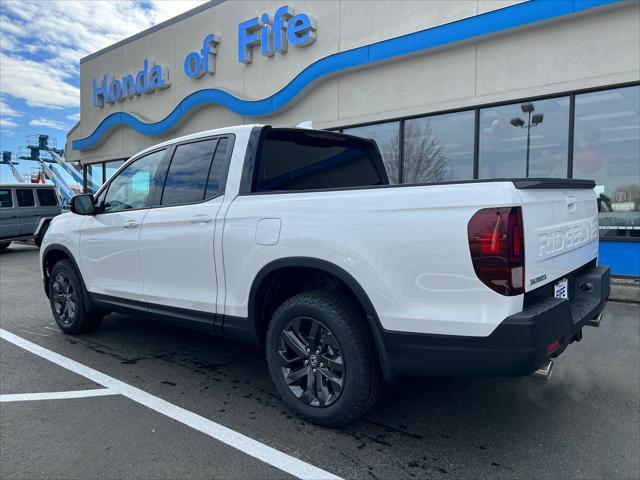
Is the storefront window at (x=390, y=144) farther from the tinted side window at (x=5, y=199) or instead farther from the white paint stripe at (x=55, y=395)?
the tinted side window at (x=5, y=199)

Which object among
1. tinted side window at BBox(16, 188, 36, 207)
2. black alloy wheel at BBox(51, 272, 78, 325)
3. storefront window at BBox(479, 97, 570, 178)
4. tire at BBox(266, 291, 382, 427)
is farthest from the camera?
tinted side window at BBox(16, 188, 36, 207)

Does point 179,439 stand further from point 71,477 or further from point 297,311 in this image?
point 297,311

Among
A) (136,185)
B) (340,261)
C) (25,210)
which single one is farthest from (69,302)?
(25,210)

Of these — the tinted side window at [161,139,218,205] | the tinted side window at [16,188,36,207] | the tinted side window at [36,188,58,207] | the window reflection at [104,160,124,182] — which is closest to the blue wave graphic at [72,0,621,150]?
the window reflection at [104,160,124,182]

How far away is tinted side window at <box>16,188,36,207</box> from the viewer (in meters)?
14.0

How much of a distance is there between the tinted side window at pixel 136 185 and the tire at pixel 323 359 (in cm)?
183

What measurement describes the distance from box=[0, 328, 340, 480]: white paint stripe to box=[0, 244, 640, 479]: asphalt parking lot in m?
0.02

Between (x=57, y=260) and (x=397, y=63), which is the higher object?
(x=397, y=63)

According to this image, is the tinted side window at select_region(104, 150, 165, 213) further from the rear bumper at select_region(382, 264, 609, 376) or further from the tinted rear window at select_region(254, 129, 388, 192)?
the rear bumper at select_region(382, 264, 609, 376)

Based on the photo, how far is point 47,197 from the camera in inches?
585

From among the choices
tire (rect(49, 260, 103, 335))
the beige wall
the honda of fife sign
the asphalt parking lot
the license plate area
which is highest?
the honda of fife sign

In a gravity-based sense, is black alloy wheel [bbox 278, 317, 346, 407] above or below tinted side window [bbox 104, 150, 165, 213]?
below

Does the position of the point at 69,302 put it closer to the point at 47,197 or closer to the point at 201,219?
the point at 201,219

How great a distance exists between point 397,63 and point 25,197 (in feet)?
38.4
